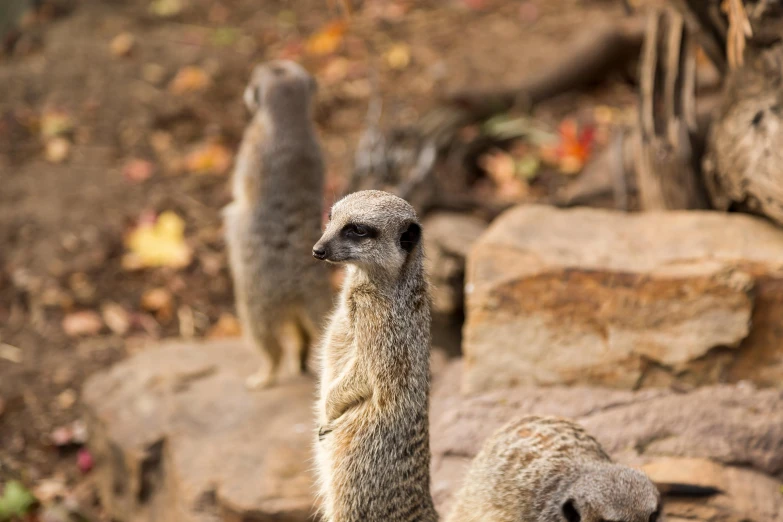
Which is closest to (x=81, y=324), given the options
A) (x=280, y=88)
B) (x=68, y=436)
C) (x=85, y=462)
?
(x=68, y=436)

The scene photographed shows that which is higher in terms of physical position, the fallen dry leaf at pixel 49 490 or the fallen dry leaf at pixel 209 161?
the fallen dry leaf at pixel 209 161

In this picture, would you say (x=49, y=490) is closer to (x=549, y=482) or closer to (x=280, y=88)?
(x=280, y=88)

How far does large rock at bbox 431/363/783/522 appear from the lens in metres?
2.72

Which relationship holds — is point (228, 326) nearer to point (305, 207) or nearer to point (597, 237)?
point (305, 207)

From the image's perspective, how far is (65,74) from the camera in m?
6.87

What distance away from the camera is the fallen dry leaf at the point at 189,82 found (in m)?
6.82

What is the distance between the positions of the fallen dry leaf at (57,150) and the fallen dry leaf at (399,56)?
2697mm

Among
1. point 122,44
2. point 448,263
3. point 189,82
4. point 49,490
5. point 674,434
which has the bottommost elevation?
point 49,490

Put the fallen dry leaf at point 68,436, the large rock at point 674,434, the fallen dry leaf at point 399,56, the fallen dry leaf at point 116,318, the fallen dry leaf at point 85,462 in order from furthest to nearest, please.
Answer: the fallen dry leaf at point 399,56 → the fallen dry leaf at point 116,318 → the fallen dry leaf at point 68,436 → the fallen dry leaf at point 85,462 → the large rock at point 674,434

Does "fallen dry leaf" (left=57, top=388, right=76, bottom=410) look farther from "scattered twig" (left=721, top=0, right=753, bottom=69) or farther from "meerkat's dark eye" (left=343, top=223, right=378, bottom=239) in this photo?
"scattered twig" (left=721, top=0, right=753, bottom=69)

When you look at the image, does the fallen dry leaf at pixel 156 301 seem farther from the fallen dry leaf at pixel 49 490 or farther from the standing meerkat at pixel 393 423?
the standing meerkat at pixel 393 423

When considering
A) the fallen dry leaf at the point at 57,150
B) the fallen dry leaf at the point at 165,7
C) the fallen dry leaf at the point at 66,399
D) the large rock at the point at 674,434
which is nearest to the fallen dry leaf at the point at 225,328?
the fallen dry leaf at the point at 66,399

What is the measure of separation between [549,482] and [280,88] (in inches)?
91.9

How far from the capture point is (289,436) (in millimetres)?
3521
